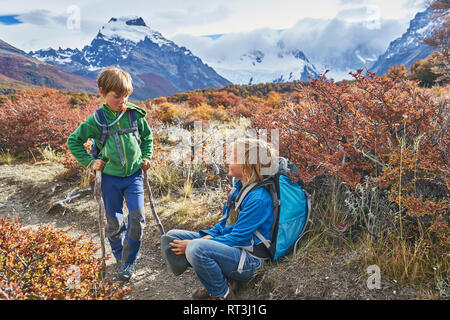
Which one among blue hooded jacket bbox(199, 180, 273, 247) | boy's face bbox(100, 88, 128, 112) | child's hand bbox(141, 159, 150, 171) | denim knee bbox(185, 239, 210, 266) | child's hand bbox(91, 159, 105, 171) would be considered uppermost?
boy's face bbox(100, 88, 128, 112)

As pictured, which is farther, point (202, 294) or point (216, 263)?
point (202, 294)

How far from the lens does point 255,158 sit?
7.66 ft

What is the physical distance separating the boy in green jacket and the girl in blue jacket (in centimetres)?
68

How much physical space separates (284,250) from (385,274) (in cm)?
74

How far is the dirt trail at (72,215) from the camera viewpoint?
9.48ft

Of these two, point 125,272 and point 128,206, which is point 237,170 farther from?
point 125,272

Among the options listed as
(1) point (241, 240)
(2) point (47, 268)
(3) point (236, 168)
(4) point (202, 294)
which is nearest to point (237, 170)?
(3) point (236, 168)

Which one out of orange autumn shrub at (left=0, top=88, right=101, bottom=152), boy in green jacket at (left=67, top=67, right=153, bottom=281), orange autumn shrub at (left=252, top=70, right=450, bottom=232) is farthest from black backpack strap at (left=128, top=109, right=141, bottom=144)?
orange autumn shrub at (left=0, top=88, right=101, bottom=152)

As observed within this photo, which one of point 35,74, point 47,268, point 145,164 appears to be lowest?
point 47,268

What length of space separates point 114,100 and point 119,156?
19.2 inches

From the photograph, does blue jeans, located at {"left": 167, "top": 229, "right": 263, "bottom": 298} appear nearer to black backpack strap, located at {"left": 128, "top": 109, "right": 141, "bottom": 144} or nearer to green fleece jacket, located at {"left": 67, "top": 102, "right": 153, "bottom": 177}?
green fleece jacket, located at {"left": 67, "top": 102, "right": 153, "bottom": 177}

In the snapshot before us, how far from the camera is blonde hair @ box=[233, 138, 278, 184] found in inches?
91.5

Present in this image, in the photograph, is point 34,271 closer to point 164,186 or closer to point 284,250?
point 284,250
